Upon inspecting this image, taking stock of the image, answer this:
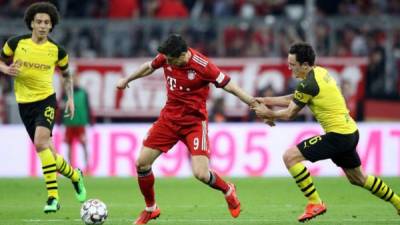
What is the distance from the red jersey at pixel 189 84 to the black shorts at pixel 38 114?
61.2 inches

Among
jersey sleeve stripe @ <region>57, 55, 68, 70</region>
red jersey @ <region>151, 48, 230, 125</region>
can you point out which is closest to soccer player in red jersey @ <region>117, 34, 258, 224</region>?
red jersey @ <region>151, 48, 230, 125</region>

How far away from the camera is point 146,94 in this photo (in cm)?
2403

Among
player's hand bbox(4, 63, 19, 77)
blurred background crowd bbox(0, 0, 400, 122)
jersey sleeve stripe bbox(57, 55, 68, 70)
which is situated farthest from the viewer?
blurred background crowd bbox(0, 0, 400, 122)

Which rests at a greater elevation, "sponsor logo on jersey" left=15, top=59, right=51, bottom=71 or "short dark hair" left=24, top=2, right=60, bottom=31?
"short dark hair" left=24, top=2, right=60, bottom=31

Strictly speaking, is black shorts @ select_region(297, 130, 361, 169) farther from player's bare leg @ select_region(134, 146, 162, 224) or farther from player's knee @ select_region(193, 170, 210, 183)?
player's bare leg @ select_region(134, 146, 162, 224)

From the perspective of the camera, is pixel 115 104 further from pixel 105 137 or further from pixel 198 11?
pixel 198 11

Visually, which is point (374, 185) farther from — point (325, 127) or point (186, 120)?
point (186, 120)

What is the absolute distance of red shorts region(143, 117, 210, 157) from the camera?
42.7ft

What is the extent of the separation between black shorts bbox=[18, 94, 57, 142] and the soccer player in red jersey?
138cm

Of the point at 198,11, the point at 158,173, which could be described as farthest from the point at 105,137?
the point at 198,11

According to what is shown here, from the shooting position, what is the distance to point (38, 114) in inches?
542

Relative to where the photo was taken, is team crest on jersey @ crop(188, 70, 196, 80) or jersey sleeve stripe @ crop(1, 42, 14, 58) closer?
team crest on jersey @ crop(188, 70, 196, 80)

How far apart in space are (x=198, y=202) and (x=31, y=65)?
3.86 m

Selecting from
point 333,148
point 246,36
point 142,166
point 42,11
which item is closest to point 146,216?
point 142,166
